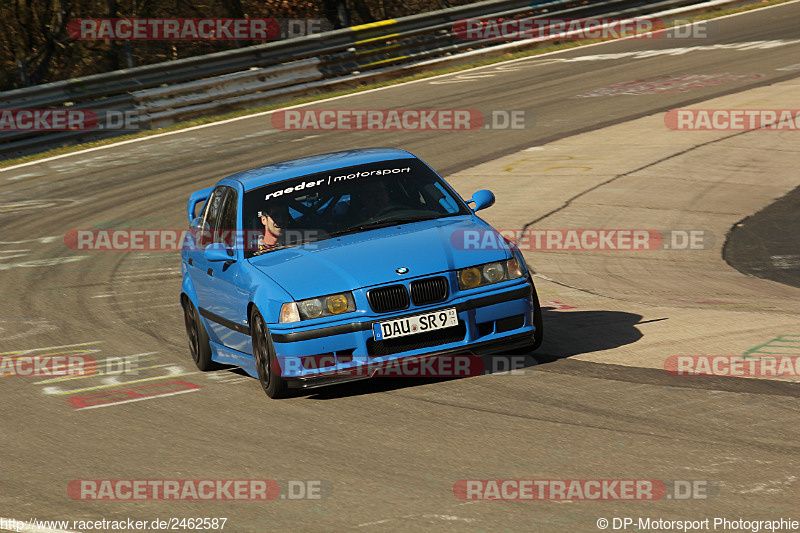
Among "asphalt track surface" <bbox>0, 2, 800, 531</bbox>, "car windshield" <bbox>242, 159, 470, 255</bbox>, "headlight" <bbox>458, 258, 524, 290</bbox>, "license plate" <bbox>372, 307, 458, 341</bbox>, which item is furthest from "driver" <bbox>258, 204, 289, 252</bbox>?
"headlight" <bbox>458, 258, 524, 290</bbox>

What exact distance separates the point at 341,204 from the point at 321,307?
128 centimetres

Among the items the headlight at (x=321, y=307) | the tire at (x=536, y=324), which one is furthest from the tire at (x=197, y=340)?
the tire at (x=536, y=324)

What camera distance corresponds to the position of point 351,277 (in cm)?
726

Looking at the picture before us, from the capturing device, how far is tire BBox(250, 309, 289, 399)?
741 centimetres

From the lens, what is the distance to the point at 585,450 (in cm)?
577

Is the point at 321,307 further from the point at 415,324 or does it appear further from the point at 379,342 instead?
the point at 415,324

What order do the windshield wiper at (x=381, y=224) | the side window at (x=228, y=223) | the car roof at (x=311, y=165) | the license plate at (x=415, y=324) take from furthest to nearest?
1. the car roof at (x=311, y=165)
2. the side window at (x=228, y=223)
3. the windshield wiper at (x=381, y=224)
4. the license plate at (x=415, y=324)

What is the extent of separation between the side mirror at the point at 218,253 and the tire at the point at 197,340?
801mm

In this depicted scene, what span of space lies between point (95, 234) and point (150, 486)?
10409mm

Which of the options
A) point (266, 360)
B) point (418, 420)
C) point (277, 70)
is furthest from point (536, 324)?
point (277, 70)

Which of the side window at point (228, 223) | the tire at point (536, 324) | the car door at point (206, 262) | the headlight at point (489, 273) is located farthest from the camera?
the car door at point (206, 262)

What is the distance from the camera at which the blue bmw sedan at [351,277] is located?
283 inches

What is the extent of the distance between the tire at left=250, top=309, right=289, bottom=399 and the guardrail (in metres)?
14.8

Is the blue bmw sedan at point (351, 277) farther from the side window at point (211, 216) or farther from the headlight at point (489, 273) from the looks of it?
the side window at point (211, 216)
